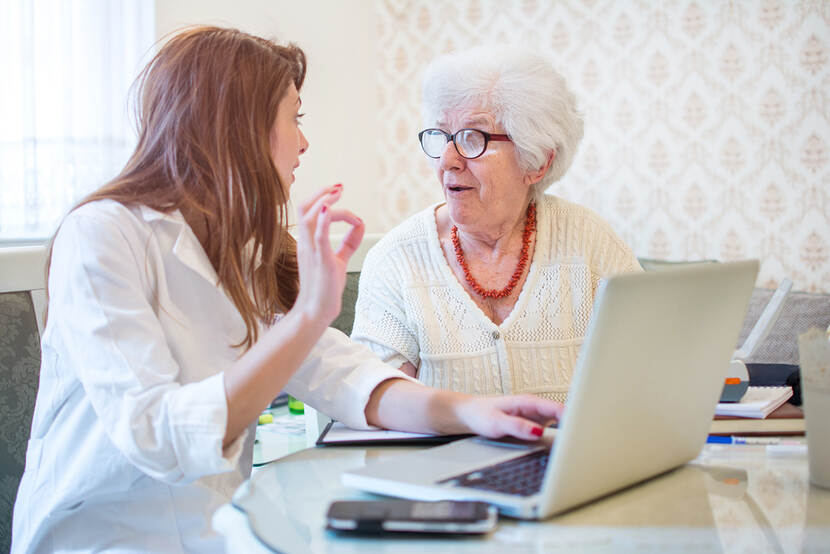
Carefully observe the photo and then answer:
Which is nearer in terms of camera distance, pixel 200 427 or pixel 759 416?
pixel 200 427

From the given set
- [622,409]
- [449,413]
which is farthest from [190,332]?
[622,409]

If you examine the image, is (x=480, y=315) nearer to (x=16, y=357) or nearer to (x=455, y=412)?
(x=455, y=412)

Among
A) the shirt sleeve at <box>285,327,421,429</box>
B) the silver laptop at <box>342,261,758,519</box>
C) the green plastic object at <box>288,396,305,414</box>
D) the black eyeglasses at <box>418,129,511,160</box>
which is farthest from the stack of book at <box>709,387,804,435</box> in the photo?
the green plastic object at <box>288,396,305,414</box>

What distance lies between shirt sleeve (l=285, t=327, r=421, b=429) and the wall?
2.04 m

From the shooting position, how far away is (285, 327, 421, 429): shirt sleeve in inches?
51.2

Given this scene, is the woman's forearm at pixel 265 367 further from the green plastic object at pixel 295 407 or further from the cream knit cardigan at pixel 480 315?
the green plastic object at pixel 295 407

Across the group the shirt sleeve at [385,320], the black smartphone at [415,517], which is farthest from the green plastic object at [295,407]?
the black smartphone at [415,517]

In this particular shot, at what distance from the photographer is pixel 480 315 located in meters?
1.78

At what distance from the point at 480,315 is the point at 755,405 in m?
0.64

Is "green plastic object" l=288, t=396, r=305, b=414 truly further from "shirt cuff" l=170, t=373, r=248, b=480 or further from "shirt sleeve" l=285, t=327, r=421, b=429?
"shirt cuff" l=170, t=373, r=248, b=480

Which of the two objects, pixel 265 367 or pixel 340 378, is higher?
pixel 265 367

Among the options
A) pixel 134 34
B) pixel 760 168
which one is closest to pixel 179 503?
pixel 134 34

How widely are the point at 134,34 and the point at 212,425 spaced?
244 cm

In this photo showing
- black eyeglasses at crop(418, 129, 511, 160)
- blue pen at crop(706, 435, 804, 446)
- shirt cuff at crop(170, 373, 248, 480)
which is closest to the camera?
shirt cuff at crop(170, 373, 248, 480)
